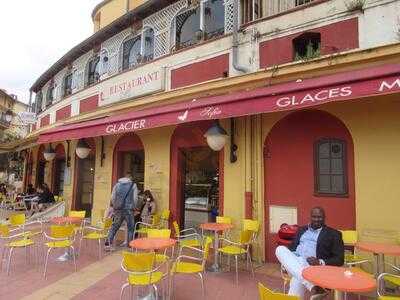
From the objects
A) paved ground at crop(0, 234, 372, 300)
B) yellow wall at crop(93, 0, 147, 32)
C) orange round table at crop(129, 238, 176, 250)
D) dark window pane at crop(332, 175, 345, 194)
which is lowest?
paved ground at crop(0, 234, 372, 300)

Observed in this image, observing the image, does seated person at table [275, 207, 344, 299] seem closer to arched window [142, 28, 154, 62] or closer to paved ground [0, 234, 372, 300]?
paved ground [0, 234, 372, 300]

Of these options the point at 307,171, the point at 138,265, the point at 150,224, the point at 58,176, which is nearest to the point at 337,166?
the point at 307,171

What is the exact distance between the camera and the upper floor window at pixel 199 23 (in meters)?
10.3

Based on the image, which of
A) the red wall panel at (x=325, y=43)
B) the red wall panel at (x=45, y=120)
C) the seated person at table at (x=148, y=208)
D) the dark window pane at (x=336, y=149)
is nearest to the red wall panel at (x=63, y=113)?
the red wall panel at (x=45, y=120)

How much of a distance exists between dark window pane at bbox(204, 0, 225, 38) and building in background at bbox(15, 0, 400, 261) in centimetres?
4

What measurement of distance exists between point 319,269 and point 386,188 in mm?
3139

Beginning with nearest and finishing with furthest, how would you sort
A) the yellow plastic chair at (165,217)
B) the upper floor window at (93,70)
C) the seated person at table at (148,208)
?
the yellow plastic chair at (165,217), the seated person at table at (148,208), the upper floor window at (93,70)

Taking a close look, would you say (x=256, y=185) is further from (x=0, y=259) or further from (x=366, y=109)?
(x=0, y=259)

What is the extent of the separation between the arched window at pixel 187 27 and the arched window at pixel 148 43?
1.33 metres

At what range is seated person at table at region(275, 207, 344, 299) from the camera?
177 inches

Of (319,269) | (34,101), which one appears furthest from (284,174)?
(34,101)

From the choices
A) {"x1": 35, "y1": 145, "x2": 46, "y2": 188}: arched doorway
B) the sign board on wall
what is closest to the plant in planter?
the sign board on wall

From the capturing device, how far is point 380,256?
5875 millimetres

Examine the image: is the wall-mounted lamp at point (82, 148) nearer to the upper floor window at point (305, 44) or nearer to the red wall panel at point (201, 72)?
the red wall panel at point (201, 72)
